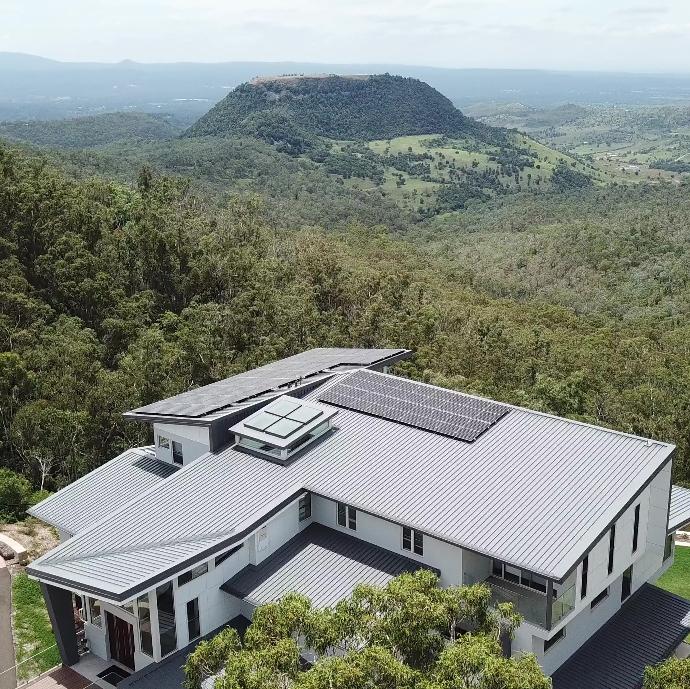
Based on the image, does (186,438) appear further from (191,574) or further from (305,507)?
(191,574)

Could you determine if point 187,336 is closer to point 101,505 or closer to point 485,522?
point 101,505

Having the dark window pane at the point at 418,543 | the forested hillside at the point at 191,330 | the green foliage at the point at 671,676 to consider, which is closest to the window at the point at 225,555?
the dark window pane at the point at 418,543

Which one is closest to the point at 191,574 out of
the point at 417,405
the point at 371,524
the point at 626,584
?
the point at 371,524

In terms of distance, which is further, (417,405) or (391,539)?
(417,405)

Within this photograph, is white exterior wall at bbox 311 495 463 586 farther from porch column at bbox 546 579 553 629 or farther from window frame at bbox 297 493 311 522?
porch column at bbox 546 579 553 629

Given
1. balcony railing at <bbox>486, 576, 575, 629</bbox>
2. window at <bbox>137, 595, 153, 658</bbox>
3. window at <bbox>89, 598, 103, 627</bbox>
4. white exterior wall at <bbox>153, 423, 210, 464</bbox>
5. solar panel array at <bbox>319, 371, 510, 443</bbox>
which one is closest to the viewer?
balcony railing at <bbox>486, 576, 575, 629</bbox>

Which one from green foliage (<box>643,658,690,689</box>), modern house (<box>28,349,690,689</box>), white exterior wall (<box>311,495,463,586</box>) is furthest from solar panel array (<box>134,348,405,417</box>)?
green foliage (<box>643,658,690,689</box>)

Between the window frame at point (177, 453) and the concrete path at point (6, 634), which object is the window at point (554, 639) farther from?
the concrete path at point (6, 634)
